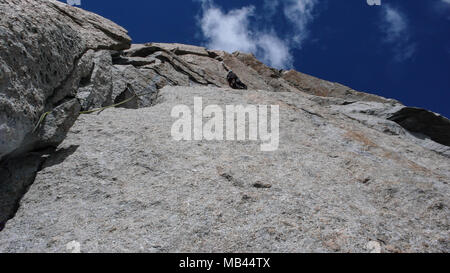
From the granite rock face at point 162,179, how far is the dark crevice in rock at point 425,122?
10.2 ft

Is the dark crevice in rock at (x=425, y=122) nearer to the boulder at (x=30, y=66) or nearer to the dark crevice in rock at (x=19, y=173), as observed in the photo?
the boulder at (x=30, y=66)

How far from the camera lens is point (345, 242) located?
4.48 m

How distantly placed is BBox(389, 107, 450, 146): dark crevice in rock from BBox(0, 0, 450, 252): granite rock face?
311cm

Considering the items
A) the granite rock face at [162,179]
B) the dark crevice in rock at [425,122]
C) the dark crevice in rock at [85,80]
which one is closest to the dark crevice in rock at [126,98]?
the granite rock face at [162,179]

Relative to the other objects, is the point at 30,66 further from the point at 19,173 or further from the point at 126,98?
the point at 126,98

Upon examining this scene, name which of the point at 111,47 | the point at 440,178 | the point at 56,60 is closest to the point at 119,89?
the point at 111,47

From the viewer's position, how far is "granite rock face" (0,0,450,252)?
4.60 m

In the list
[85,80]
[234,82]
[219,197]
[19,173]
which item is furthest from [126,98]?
[234,82]

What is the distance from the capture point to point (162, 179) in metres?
5.82

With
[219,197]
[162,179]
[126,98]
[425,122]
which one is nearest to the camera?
[219,197]

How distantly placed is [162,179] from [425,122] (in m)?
10.7

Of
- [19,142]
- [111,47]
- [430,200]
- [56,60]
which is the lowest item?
[430,200]

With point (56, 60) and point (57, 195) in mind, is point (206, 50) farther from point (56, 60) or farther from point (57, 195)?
point (57, 195)

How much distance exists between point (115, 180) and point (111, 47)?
25.2 feet
